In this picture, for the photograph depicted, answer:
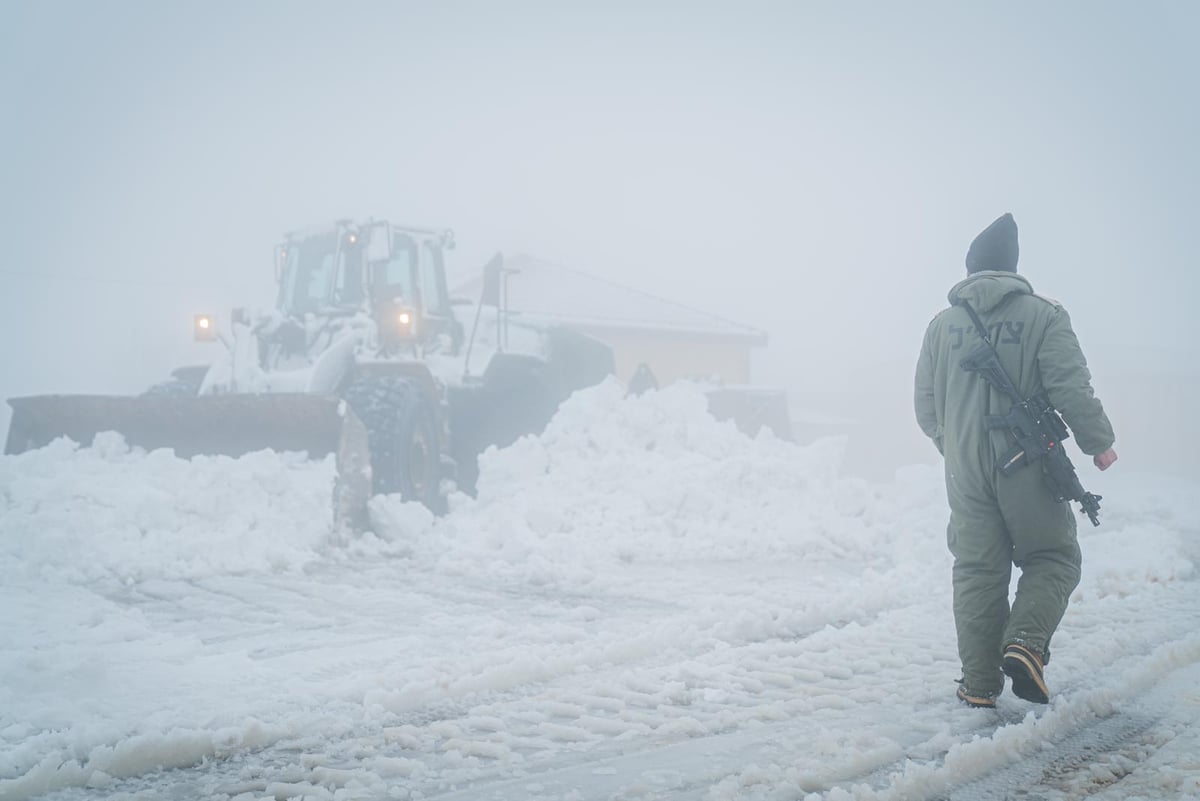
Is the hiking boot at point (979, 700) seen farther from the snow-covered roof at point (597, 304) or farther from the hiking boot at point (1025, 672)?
the snow-covered roof at point (597, 304)

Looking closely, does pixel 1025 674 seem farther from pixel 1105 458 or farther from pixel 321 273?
pixel 321 273

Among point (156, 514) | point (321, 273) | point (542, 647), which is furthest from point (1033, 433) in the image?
point (321, 273)

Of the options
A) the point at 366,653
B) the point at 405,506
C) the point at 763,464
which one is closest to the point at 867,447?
the point at 763,464

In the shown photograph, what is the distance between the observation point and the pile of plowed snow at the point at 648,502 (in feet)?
24.6

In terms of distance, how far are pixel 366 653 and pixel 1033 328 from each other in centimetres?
285

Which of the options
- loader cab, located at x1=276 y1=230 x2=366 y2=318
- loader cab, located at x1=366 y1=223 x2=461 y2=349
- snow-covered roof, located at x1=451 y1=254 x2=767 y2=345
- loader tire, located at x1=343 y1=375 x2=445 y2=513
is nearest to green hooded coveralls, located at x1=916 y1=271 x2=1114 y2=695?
loader tire, located at x1=343 y1=375 x2=445 y2=513

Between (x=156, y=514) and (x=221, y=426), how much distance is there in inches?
76.5

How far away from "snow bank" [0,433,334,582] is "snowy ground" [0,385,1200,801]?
2 cm

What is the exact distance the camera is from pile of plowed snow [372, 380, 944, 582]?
7495 millimetres

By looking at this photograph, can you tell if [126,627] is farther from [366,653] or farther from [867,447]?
[867,447]

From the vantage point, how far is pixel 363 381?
8.97 metres

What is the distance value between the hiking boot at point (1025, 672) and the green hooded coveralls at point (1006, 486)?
4 cm

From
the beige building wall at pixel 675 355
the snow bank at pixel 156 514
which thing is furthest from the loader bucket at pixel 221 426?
the beige building wall at pixel 675 355

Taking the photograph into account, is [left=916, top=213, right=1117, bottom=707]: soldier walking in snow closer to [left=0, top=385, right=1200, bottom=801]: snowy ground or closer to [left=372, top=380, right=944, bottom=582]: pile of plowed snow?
[left=0, top=385, right=1200, bottom=801]: snowy ground
